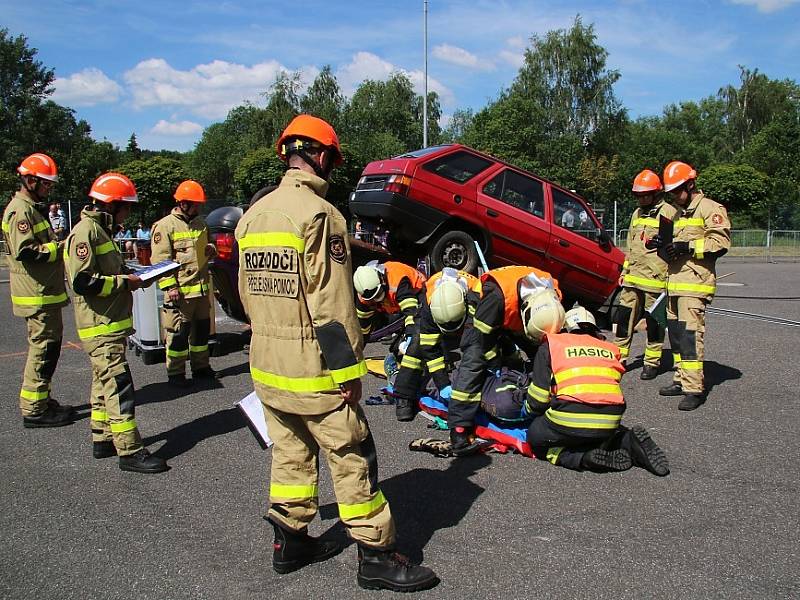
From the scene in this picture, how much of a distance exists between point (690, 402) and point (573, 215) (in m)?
4.04

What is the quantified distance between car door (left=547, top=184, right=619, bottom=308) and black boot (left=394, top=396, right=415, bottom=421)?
13.4 ft

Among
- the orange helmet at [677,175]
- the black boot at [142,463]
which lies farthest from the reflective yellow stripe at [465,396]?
the orange helmet at [677,175]

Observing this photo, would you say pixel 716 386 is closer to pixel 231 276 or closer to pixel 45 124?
pixel 231 276

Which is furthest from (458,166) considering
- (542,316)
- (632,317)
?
(542,316)

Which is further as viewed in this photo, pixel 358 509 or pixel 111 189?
pixel 111 189

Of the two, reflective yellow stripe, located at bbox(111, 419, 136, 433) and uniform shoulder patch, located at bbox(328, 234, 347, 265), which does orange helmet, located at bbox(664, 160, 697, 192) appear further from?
reflective yellow stripe, located at bbox(111, 419, 136, 433)

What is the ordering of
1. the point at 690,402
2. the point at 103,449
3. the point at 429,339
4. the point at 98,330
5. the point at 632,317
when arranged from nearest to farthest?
the point at 98,330 → the point at 103,449 → the point at 429,339 → the point at 690,402 → the point at 632,317

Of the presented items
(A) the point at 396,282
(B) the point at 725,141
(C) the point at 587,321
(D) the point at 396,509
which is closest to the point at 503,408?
(C) the point at 587,321

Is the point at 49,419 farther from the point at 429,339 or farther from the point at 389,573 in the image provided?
the point at 389,573

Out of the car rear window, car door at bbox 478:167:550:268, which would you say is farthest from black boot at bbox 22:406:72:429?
car door at bbox 478:167:550:268

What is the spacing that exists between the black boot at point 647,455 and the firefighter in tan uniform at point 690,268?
1572mm

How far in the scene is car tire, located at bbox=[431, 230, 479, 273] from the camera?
8375 millimetres

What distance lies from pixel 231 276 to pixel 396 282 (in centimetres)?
272

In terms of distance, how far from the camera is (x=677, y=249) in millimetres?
5949
